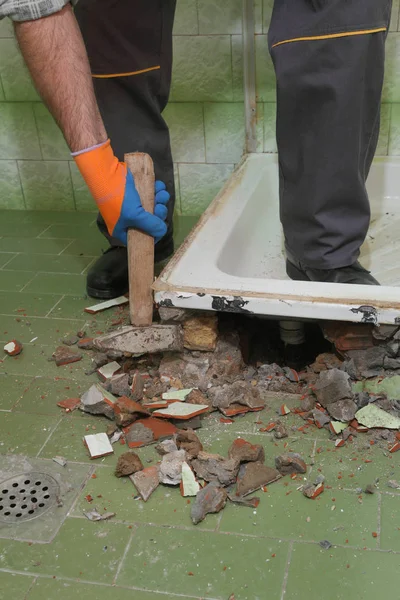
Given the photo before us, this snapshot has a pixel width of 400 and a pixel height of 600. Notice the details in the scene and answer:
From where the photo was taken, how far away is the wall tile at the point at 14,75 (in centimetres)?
249

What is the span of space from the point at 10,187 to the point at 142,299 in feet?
4.48

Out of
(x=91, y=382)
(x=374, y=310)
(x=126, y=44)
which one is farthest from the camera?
(x=126, y=44)

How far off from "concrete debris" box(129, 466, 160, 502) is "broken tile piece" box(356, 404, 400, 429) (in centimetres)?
44

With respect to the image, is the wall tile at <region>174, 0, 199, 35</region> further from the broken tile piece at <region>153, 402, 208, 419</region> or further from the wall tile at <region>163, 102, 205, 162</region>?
the broken tile piece at <region>153, 402, 208, 419</region>

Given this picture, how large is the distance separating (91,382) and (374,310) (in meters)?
0.68

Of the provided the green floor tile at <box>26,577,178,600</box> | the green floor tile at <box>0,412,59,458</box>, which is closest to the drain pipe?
the green floor tile at <box>0,412,59,458</box>

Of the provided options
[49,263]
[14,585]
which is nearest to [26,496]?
[14,585]

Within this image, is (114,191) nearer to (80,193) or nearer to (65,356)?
(65,356)

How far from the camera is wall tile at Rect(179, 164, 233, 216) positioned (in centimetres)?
254

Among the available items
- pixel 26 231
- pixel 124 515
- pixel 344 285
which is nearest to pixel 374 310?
pixel 344 285

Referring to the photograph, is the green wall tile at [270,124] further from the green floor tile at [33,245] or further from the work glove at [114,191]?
the work glove at [114,191]

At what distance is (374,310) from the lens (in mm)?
1404

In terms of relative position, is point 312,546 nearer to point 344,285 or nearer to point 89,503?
point 89,503

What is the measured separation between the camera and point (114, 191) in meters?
1.49
